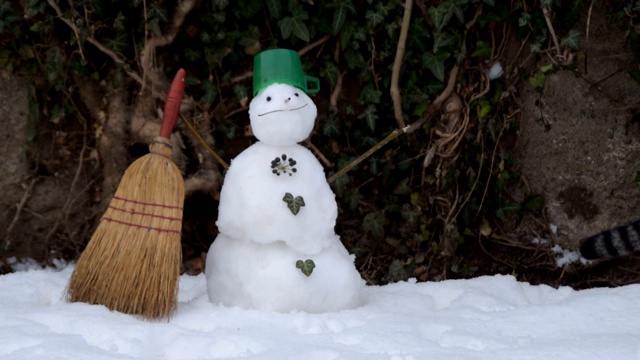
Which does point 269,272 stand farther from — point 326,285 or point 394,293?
point 394,293

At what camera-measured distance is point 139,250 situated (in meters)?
2.61

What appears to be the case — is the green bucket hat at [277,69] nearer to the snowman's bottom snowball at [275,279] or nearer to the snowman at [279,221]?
the snowman at [279,221]

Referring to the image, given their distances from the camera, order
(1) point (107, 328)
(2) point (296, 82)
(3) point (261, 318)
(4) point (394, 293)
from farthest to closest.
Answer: (4) point (394, 293)
(2) point (296, 82)
(3) point (261, 318)
(1) point (107, 328)

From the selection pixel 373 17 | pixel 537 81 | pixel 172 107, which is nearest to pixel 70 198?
pixel 172 107

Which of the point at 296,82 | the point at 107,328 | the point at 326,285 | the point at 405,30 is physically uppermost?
the point at 405,30

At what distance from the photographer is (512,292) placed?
3.12 meters

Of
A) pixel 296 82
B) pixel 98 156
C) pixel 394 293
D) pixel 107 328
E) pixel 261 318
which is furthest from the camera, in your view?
pixel 98 156

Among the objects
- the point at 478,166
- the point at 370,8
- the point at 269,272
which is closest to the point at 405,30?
the point at 370,8

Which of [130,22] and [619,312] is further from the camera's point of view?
[130,22]

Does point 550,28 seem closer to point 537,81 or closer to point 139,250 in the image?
point 537,81

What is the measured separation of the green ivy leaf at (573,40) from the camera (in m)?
3.47

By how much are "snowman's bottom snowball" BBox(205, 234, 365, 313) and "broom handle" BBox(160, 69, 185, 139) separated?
436mm

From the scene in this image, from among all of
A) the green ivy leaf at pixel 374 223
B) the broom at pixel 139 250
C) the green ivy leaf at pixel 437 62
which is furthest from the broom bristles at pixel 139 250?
the green ivy leaf at pixel 437 62

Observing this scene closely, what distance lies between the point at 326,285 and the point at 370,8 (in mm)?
1429
